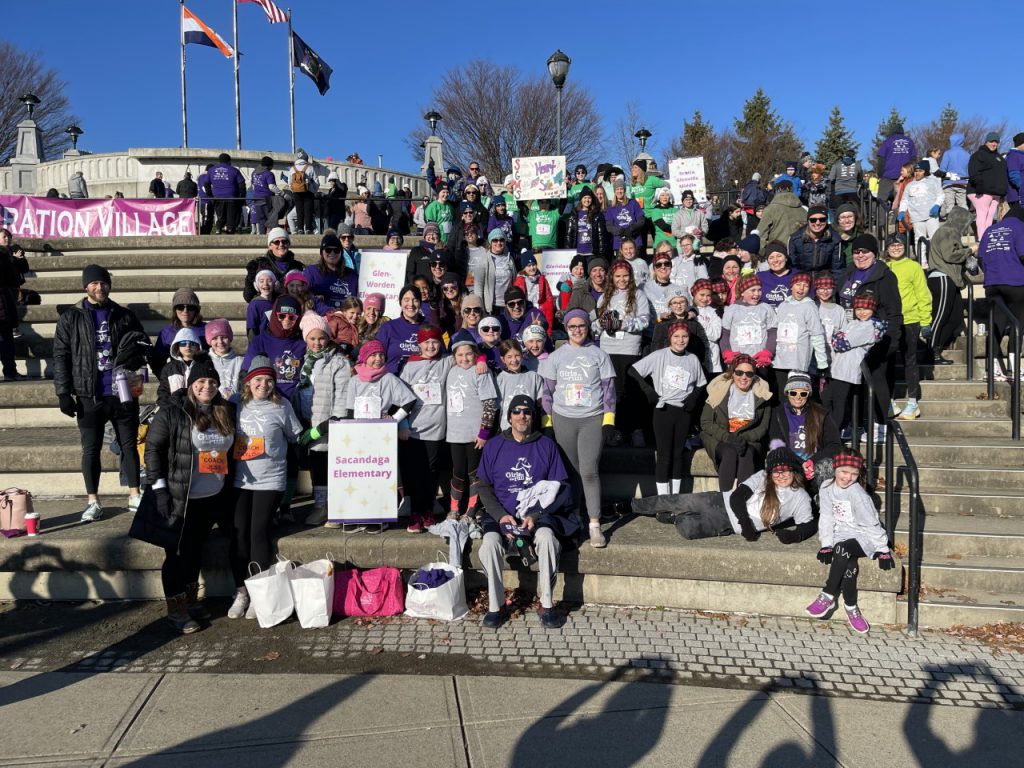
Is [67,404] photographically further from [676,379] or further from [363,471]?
[676,379]

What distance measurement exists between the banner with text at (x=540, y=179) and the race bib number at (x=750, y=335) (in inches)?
251

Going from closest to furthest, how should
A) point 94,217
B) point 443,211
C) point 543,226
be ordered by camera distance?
point 543,226 → point 443,211 → point 94,217

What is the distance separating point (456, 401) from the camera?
667 cm

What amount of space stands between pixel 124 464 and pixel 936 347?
8.73m

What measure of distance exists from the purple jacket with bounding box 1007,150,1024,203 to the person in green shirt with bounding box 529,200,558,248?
639 centimetres

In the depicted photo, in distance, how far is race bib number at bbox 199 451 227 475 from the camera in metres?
5.68

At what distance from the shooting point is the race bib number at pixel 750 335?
7.37 meters

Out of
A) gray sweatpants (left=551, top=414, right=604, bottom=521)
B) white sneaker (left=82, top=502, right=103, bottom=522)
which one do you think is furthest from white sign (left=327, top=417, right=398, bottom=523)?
white sneaker (left=82, top=502, right=103, bottom=522)

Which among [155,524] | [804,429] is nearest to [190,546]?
[155,524]

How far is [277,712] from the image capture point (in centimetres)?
440

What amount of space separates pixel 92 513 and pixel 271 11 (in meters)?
24.9

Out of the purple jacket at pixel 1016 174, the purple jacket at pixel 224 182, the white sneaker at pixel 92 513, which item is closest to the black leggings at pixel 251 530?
the white sneaker at pixel 92 513

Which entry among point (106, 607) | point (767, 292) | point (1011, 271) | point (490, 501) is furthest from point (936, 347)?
point (106, 607)

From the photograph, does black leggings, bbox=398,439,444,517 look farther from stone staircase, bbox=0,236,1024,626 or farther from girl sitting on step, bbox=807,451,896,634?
girl sitting on step, bbox=807,451,896,634
